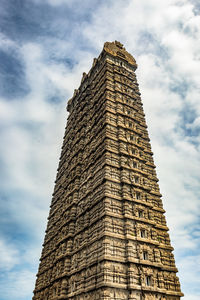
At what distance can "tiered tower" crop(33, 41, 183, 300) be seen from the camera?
19062 millimetres

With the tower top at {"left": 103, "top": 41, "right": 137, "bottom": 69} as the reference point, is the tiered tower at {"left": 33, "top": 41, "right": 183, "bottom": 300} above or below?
below

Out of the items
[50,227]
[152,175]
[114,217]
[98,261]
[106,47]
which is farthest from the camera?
[106,47]

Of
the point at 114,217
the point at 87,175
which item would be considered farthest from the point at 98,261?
the point at 87,175

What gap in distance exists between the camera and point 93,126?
108 feet

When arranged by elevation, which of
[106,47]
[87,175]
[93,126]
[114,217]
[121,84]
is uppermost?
[106,47]

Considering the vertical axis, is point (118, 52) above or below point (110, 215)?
above

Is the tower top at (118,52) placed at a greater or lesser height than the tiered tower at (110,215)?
greater

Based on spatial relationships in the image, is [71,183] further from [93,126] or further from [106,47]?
[106,47]

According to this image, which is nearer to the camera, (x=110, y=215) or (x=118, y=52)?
(x=110, y=215)

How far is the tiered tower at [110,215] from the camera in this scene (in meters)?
19.1

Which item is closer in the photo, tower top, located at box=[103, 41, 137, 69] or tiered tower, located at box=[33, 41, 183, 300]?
tiered tower, located at box=[33, 41, 183, 300]

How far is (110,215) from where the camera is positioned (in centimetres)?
2108

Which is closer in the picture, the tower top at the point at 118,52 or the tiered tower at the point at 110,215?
the tiered tower at the point at 110,215

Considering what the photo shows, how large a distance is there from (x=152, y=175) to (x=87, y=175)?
7.92 metres
